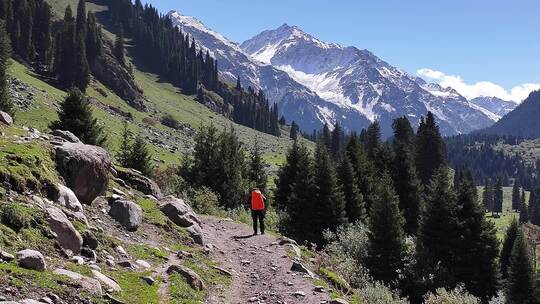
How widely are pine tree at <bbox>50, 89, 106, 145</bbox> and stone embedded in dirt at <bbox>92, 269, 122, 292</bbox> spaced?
100 feet

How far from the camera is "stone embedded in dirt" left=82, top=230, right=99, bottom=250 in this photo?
16.0 metres

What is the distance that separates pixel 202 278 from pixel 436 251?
32199mm

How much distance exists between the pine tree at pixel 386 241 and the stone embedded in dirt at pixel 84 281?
27.6 m

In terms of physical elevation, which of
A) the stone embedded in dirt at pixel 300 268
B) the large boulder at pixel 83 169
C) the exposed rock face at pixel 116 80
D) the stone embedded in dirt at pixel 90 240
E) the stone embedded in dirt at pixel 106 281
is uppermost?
the exposed rock face at pixel 116 80

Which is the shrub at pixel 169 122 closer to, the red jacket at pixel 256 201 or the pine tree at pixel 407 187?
the pine tree at pixel 407 187

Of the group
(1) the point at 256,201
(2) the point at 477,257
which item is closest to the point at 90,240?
(1) the point at 256,201

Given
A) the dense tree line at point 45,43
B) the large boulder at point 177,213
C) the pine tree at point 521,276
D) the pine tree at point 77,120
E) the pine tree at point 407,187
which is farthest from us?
the dense tree line at point 45,43

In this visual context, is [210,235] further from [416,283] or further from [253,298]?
[416,283]

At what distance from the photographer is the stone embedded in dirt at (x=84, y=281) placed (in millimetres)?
12539

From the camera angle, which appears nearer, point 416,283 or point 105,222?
point 105,222

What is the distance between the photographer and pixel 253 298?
17.5 metres

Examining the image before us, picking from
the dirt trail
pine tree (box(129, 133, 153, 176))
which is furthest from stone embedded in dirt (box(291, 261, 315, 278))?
pine tree (box(129, 133, 153, 176))

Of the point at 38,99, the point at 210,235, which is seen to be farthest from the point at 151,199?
the point at 38,99

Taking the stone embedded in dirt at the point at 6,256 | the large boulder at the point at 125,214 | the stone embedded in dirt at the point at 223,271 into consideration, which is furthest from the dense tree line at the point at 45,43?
the stone embedded in dirt at the point at 6,256
